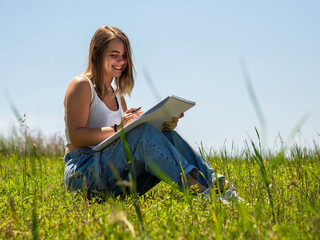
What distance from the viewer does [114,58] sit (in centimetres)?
379

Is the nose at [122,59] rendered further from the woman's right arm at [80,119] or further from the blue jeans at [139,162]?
the blue jeans at [139,162]

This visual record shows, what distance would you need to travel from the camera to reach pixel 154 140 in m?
3.06

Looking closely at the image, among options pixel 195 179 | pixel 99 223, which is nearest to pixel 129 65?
pixel 195 179

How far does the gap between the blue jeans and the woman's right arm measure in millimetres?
121

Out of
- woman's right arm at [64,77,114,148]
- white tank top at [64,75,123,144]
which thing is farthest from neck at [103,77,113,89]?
woman's right arm at [64,77,114,148]

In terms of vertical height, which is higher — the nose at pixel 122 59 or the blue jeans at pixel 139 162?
the nose at pixel 122 59

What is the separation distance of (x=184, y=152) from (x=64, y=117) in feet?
3.56

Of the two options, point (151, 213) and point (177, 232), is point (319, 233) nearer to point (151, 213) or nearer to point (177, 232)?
point (177, 232)

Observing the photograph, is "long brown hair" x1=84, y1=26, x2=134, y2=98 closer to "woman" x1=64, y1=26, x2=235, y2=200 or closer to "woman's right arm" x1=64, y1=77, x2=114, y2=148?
"woman" x1=64, y1=26, x2=235, y2=200

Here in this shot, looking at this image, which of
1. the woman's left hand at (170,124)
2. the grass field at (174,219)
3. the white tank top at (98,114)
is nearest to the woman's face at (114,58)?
the white tank top at (98,114)

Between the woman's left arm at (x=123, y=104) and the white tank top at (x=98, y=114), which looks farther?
the woman's left arm at (x=123, y=104)

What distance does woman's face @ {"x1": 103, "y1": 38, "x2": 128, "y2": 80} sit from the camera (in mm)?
3766

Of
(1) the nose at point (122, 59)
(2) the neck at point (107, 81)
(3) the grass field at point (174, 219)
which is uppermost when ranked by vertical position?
(1) the nose at point (122, 59)

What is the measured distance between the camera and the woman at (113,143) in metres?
3.05
